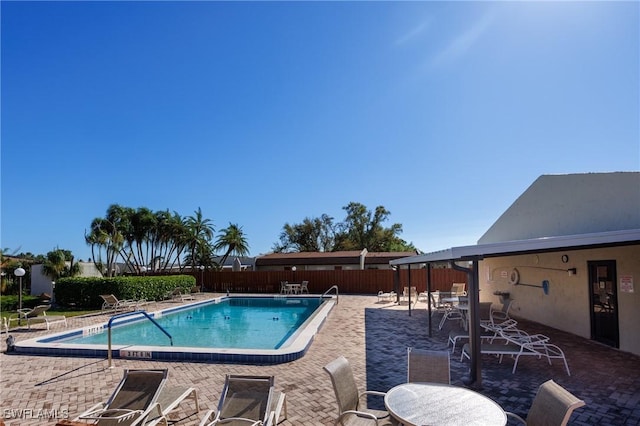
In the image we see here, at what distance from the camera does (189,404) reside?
486cm

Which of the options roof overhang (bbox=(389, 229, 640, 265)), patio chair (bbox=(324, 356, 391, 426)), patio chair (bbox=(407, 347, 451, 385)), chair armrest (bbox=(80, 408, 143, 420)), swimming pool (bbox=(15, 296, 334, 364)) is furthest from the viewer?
swimming pool (bbox=(15, 296, 334, 364))

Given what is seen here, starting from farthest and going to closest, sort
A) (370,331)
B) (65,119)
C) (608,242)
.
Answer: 1. (65,119)
2. (370,331)
3. (608,242)

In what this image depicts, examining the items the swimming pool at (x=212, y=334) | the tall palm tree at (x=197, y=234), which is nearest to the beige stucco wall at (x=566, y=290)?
the swimming pool at (x=212, y=334)

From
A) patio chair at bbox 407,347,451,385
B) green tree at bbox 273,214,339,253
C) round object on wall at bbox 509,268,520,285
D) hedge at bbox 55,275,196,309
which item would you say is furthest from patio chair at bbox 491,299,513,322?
green tree at bbox 273,214,339,253

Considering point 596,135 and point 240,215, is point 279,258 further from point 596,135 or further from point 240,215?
point 596,135

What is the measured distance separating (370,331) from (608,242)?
6319 mm

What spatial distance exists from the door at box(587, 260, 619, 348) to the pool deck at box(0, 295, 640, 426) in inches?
15.4

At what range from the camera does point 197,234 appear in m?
36.7

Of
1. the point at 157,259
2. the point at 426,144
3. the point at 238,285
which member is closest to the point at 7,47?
the point at 426,144

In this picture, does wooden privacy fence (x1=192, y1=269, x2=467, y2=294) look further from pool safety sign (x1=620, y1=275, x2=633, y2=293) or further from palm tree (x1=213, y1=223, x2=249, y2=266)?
pool safety sign (x1=620, y1=275, x2=633, y2=293)

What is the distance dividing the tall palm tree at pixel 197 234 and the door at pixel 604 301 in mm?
33018

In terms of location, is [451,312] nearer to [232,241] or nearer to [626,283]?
[626,283]

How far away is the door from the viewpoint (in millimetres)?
8234

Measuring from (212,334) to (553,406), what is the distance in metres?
11.2
